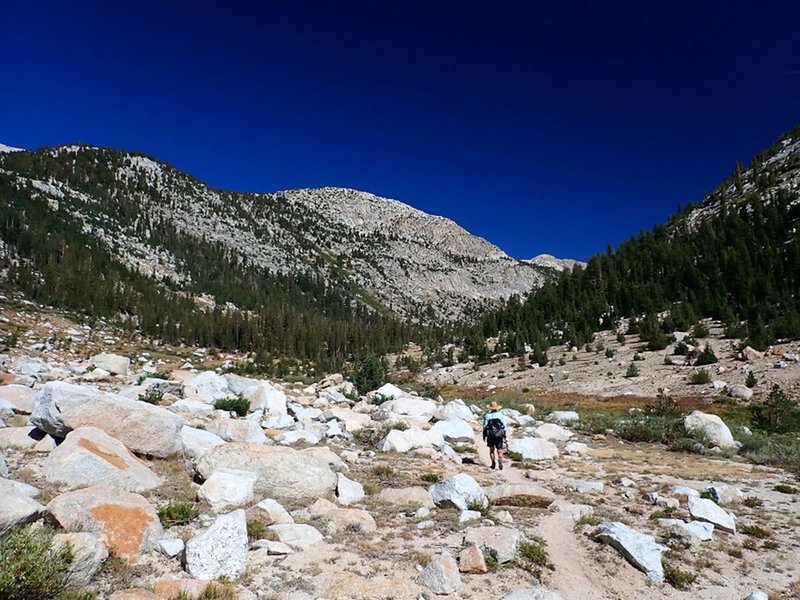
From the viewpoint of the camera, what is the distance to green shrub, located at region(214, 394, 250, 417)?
58.3 ft

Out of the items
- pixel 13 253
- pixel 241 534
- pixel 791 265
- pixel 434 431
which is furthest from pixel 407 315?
pixel 241 534

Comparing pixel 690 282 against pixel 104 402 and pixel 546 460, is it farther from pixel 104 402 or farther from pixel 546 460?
pixel 104 402

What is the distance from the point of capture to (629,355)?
1666 inches

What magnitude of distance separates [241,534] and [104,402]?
249 inches

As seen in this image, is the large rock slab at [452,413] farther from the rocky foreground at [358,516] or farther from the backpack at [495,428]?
the backpack at [495,428]

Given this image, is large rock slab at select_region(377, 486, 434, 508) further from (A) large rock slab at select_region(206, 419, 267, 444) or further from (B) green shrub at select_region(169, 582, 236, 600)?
(A) large rock slab at select_region(206, 419, 267, 444)

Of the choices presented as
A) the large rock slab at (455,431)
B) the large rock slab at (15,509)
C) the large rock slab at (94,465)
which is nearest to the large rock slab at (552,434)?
the large rock slab at (455,431)

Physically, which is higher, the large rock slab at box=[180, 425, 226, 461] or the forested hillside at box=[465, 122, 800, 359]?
the forested hillside at box=[465, 122, 800, 359]

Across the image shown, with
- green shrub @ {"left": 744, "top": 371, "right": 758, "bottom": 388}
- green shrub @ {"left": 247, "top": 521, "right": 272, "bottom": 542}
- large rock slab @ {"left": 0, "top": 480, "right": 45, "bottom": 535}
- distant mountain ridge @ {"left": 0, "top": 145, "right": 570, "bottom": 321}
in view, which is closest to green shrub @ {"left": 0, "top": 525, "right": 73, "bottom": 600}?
large rock slab @ {"left": 0, "top": 480, "right": 45, "bottom": 535}

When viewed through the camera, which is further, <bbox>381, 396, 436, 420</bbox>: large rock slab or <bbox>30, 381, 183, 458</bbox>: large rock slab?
<bbox>381, 396, 436, 420</bbox>: large rock slab

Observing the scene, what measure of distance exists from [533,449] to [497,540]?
30.0 feet

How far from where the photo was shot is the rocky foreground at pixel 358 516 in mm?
5898

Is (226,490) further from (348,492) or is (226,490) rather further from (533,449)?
(533,449)

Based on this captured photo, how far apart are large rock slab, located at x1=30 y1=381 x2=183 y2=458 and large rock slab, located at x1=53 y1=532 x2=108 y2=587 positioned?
511cm
